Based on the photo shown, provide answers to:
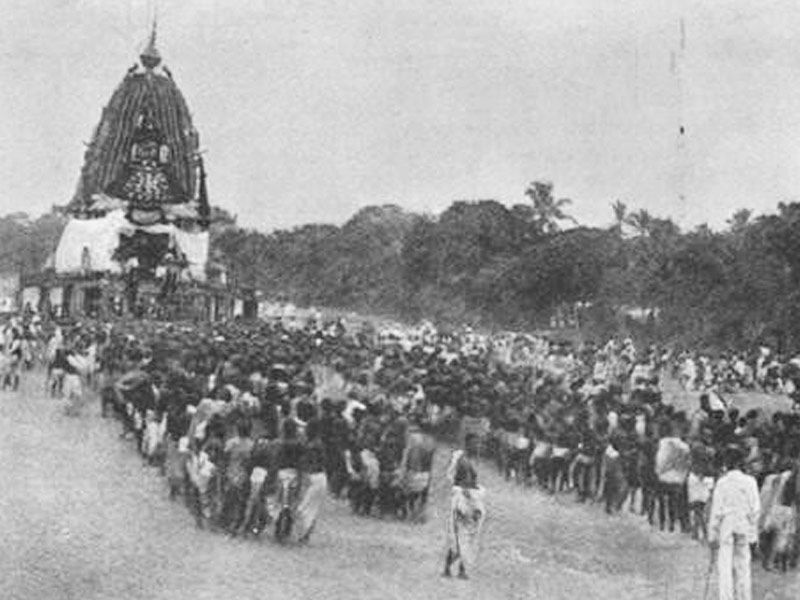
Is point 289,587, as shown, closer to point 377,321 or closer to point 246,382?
point 246,382

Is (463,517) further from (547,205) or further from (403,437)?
(547,205)

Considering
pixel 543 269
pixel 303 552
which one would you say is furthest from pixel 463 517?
pixel 543 269

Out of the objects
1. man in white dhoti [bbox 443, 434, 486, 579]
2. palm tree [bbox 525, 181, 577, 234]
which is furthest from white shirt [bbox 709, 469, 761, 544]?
palm tree [bbox 525, 181, 577, 234]

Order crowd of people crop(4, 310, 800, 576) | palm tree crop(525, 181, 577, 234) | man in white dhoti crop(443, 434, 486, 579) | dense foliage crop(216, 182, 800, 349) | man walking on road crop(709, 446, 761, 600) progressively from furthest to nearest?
palm tree crop(525, 181, 577, 234) → dense foliage crop(216, 182, 800, 349) → crowd of people crop(4, 310, 800, 576) → man in white dhoti crop(443, 434, 486, 579) → man walking on road crop(709, 446, 761, 600)

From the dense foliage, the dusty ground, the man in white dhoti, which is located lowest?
the dusty ground

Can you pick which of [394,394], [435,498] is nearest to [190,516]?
[435,498]

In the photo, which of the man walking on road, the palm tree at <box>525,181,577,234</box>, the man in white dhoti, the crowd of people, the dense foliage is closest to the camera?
the man walking on road

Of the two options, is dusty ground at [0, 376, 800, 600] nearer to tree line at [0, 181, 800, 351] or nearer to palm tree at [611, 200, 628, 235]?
tree line at [0, 181, 800, 351]
